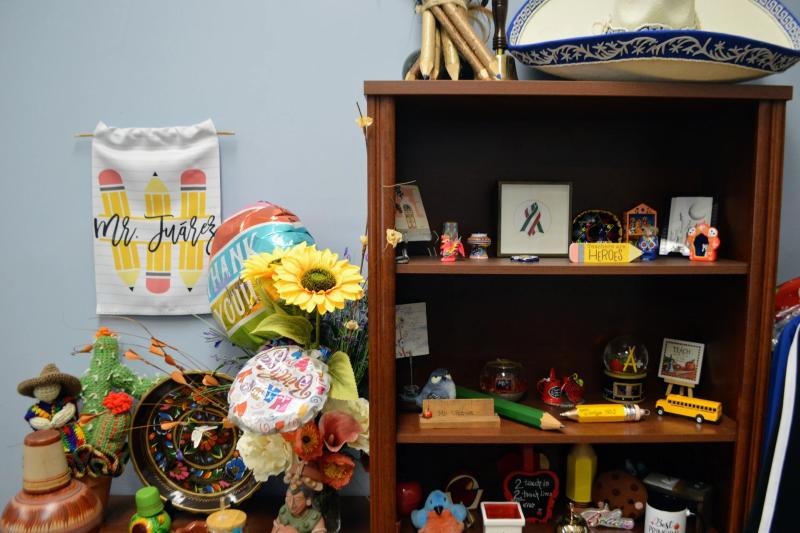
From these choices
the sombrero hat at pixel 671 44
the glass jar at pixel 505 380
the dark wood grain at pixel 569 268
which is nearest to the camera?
the sombrero hat at pixel 671 44

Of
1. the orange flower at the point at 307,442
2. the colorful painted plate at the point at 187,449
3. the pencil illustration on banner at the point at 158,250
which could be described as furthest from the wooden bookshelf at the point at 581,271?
the pencil illustration on banner at the point at 158,250

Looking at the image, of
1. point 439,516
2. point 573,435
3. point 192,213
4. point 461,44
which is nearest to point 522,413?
point 573,435

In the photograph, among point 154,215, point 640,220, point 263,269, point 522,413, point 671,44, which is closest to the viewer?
point 671,44

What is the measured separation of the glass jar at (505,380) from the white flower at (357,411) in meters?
0.33

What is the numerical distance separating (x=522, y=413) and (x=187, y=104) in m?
1.14

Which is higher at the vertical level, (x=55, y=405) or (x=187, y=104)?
(x=187, y=104)

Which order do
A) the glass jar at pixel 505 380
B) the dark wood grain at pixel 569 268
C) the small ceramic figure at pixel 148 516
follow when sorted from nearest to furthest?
1. the dark wood grain at pixel 569 268
2. the small ceramic figure at pixel 148 516
3. the glass jar at pixel 505 380

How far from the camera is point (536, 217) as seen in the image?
132 cm

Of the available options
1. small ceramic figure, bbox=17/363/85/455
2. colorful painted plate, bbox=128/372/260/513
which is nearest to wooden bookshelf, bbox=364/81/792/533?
colorful painted plate, bbox=128/372/260/513

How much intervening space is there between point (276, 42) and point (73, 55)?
0.53 metres

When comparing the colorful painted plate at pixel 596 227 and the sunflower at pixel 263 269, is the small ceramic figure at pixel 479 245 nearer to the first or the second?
the colorful painted plate at pixel 596 227

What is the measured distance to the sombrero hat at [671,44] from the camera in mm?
1012

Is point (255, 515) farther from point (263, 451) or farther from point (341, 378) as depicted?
point (341, 378)

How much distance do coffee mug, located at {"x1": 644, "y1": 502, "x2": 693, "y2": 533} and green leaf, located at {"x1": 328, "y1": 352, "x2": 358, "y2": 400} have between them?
703 millimetres
